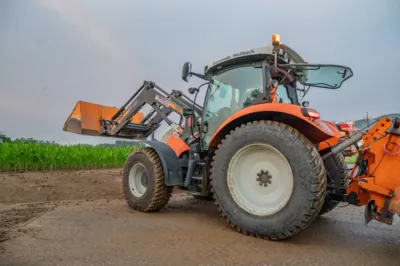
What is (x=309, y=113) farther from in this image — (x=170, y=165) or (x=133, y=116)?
(x=133, y=116)

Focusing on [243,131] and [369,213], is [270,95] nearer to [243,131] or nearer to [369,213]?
[243,131]

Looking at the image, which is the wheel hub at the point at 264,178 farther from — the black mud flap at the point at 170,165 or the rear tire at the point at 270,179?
the black mud flap at the point at 170,165

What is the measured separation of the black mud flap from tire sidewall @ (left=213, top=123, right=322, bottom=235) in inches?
47.3

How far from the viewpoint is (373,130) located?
10.3 ft

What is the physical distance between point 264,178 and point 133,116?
3.68 m

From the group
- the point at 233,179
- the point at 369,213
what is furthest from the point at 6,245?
the point at 369,213

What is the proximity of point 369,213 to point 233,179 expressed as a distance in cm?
146

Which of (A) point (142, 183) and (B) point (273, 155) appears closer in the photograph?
(B) point (273, 155)

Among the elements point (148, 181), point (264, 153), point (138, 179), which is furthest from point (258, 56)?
point (138, 179)

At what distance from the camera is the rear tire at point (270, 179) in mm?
3078

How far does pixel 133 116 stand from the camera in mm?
6379

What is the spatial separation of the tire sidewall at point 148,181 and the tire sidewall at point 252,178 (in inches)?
59.3

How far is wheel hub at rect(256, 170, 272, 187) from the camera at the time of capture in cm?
350

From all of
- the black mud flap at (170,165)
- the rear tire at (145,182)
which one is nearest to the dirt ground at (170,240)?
the rear tire at (145,182)
